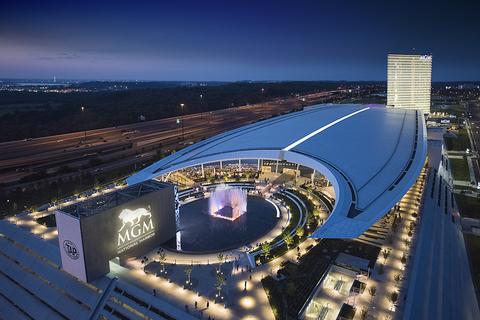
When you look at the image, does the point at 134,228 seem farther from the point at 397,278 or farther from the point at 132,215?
the point at 397,278

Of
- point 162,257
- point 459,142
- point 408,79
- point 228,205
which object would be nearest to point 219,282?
point 162,257

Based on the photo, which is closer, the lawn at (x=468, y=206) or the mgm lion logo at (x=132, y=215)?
the mgm lion logo at (x=132, y=215)

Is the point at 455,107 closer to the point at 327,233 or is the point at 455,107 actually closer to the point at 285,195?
the point at 285,195

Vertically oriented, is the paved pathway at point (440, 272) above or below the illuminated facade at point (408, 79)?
below

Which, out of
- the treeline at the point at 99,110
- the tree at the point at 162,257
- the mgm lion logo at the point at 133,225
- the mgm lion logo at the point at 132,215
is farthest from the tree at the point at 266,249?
the treeline at the point at 99,110

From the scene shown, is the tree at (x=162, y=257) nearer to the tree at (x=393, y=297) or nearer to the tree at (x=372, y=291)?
the tree at (x=372, y=291)

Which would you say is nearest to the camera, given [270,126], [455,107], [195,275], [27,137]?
[195,275]

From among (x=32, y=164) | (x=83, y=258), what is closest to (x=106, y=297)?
(x=83, y=258)
